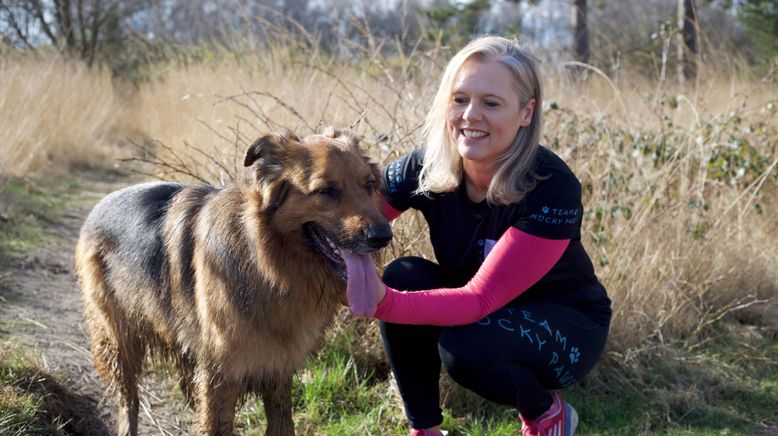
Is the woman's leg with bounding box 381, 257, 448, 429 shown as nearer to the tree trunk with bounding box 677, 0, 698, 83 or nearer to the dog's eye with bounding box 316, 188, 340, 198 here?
the dog's eye with bounding box 316, 188, 340, 198

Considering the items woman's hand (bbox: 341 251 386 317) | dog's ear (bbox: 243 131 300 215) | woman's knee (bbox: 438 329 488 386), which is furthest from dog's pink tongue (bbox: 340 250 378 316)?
woman's knee (bbox: 438 329 488 386)

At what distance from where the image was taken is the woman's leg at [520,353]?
2.81 meters

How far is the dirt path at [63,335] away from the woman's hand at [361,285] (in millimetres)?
1557

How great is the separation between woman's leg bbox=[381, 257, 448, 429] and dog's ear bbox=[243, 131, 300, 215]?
2.65ft

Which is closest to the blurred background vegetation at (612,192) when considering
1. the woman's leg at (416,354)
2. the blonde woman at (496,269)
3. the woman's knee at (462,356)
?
the woman's leg at (416,354)

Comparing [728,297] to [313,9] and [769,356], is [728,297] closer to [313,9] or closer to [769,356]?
[769,356]

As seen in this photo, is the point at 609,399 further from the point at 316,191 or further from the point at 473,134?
the point at 316,191

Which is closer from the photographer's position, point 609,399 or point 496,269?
point 496,269

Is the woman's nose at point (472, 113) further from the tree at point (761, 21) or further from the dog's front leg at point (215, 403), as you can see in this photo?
the tree at point (761, 21)

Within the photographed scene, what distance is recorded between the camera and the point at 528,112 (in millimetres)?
2963

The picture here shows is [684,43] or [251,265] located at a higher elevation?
[684,43]

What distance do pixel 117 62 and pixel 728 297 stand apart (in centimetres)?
1320

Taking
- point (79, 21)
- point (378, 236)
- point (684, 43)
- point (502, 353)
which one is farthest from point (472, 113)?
point (79, 21)

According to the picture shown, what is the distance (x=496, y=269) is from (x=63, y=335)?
2743mm
